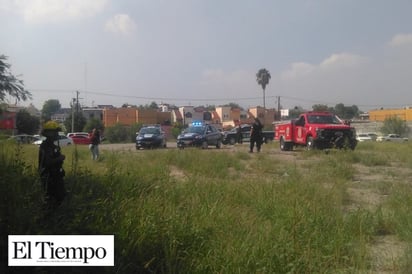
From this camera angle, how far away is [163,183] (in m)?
7.54

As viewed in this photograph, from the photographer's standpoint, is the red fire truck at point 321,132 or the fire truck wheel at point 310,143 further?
the fire truck wheel at point 310,143

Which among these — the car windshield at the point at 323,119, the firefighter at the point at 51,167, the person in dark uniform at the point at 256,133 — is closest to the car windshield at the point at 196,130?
the person in dark uniform at the point at 256,133

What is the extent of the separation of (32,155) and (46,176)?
266 cm

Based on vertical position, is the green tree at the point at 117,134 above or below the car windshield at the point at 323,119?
below

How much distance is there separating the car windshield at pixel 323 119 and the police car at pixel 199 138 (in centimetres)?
865

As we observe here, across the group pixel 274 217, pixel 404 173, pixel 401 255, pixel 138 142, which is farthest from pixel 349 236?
pixel 138 142

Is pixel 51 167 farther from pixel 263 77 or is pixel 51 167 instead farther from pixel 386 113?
pixel 386 113

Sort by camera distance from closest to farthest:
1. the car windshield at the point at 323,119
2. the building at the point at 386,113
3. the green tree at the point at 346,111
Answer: the car windshield at the point at 323,119, the building at the point at 386,113, the green tree at the point at 346,111

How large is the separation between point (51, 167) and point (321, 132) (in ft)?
54.6

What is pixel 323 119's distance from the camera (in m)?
21.8

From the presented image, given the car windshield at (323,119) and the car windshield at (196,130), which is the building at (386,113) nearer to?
the car windshield at (196,130)

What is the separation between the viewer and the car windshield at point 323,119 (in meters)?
21.6

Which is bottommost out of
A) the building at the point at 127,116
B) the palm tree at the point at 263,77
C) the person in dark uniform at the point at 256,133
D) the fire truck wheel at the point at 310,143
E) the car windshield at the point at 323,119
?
the fire truck wheel at the point at 310,143

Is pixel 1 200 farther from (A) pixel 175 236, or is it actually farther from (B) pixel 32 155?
(B) pixel 32 155
